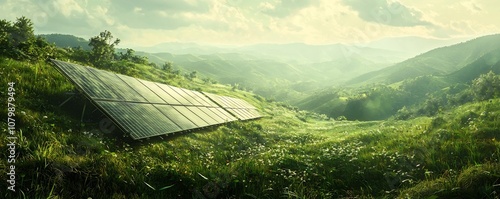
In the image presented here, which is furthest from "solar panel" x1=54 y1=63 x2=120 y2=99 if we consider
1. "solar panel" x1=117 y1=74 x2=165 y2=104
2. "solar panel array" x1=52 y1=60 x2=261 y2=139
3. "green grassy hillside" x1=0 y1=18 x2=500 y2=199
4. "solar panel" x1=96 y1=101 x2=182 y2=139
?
"solar panel" x1=117 y1=74 x2=165 y2=104

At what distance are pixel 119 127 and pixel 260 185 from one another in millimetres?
5597

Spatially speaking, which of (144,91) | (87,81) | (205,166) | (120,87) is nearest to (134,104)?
(120,87)

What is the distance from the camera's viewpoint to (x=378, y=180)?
897cm

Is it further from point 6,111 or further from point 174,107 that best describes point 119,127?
point 174,107

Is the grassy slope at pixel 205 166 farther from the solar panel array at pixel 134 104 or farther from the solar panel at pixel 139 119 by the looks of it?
the solar panel array at pixel 134 104

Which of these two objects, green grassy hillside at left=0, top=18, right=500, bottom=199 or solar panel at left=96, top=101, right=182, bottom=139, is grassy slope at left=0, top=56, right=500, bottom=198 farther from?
solar panel at left=96, top=101, right=182, bottom=139

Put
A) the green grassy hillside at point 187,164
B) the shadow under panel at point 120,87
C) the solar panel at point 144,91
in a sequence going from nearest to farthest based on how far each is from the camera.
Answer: the green grassy hillside at point 187,164
the shadow under panel at point 120,87
the solar panel at point 144,91

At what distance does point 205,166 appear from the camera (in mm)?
9617

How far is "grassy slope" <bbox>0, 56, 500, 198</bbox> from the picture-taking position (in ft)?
21.8

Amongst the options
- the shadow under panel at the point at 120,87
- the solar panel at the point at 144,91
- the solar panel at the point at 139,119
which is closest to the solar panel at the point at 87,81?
the shadow under panel at the point at 120,87

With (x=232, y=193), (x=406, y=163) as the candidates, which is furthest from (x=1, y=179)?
(x=406, y=163)

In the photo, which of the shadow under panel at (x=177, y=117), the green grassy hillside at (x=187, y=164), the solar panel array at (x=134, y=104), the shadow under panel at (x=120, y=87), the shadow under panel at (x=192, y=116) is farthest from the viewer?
the shadow under panel at (x=192, y=116)

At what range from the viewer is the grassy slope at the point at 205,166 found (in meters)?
6.65

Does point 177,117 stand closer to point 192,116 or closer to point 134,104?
point 192,116
